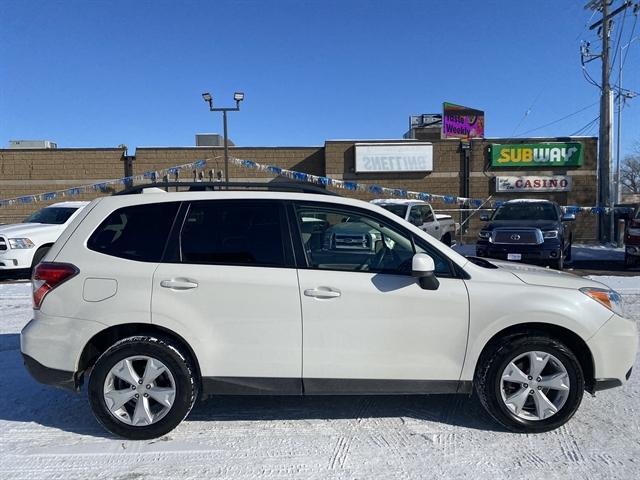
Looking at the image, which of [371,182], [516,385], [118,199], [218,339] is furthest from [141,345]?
[371,182]

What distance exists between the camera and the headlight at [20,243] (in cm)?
963

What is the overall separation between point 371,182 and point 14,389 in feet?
61.4

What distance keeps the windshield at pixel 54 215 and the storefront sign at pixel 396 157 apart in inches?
512

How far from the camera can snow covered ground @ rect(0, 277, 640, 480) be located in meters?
2.96

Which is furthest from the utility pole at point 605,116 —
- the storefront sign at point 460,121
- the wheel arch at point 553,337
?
the wheel arch at point 553,337

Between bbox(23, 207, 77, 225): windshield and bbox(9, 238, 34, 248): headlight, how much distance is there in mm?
1108

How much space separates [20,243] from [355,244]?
28.7 ft

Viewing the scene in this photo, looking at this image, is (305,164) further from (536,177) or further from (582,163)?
(582,163)

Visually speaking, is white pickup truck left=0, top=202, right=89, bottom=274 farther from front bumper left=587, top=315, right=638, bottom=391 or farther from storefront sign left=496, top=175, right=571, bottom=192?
storefront sign left=496, top=175, right=571, bottom=192

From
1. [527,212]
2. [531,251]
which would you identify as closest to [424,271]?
[531,251]

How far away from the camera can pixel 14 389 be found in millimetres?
4246

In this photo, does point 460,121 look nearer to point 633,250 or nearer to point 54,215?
point 633,250

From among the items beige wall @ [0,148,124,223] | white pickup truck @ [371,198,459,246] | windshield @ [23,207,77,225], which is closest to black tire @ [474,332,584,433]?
white pickup truck @ [371,198,459,246]

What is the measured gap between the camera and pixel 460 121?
88.7 ft
